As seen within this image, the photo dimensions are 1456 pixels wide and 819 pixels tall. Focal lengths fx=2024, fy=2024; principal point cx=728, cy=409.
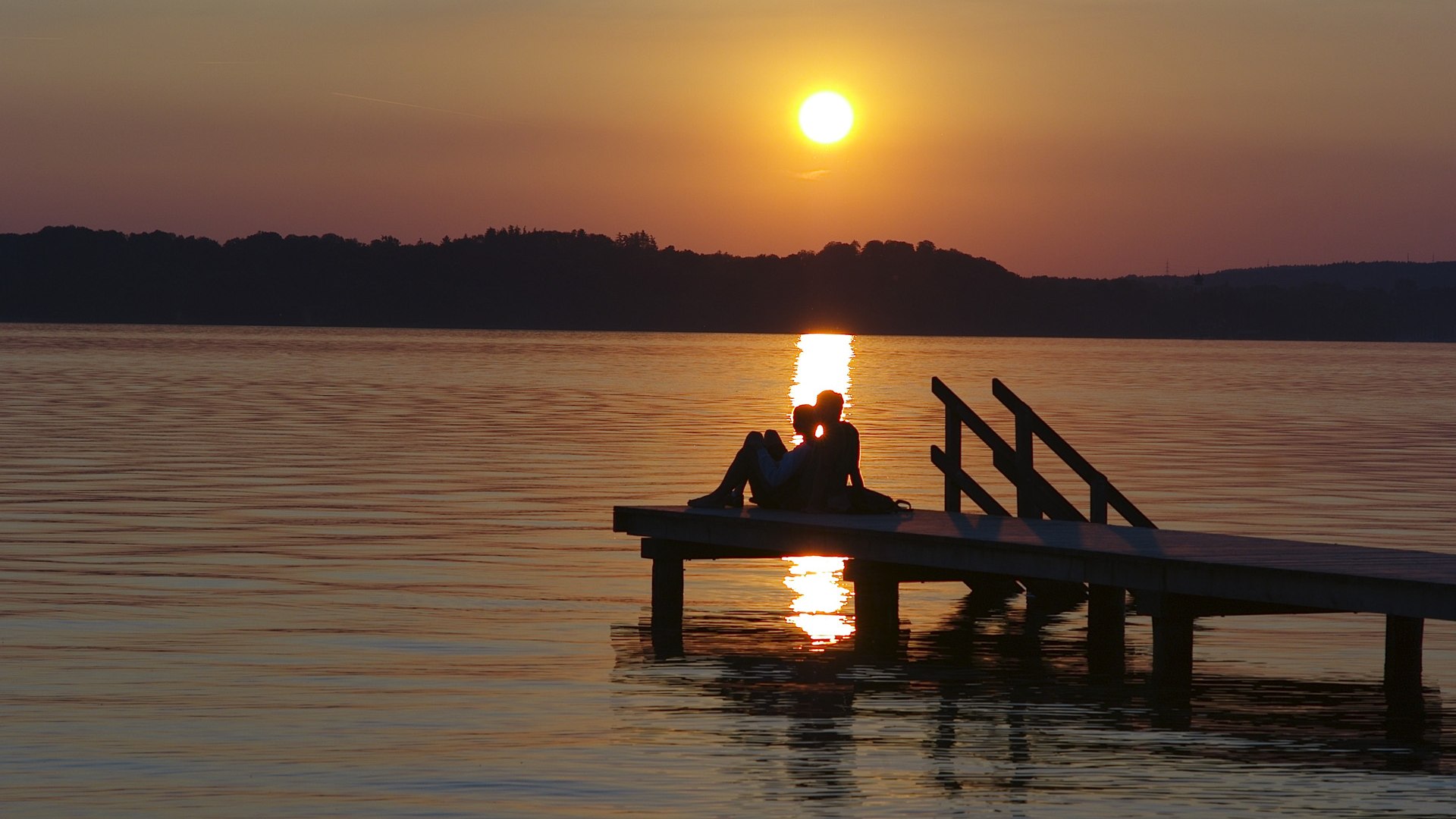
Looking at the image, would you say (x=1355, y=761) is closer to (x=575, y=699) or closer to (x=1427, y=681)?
(x=1427, y=681)

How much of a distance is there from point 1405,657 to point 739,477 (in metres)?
6.10

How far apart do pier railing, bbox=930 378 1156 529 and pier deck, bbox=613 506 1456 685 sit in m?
1.00

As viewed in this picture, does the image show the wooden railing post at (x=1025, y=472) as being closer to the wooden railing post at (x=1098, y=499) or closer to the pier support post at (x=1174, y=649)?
the wooden railing post at (x=1098, y=499)

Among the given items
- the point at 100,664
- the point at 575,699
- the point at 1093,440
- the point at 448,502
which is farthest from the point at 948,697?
the point at 1093,440

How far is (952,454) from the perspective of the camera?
830 inches

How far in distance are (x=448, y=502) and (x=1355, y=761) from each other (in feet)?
66.7

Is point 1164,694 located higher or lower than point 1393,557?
lower

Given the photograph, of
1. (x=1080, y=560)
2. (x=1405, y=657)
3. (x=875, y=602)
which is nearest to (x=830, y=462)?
(x=875, y=602)

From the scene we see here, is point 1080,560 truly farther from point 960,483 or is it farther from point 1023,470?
point 960,483

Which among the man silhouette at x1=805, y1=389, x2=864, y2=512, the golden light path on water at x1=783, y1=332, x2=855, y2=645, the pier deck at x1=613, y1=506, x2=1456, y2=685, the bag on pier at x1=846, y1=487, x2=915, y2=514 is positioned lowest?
the golden light path on water at x1=783, y1=332, x2=855, y2=645

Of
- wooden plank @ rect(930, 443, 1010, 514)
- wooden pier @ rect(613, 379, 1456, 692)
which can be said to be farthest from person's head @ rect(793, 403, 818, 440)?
wooden plank @ rect(930, 443, 1010, 514)

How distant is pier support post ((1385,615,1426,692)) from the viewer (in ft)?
51.3

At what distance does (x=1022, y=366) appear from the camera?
522 feet

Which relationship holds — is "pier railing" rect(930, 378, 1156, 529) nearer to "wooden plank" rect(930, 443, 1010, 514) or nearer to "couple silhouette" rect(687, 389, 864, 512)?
"wooden plank" rect(930, 443, 1010, 514)
